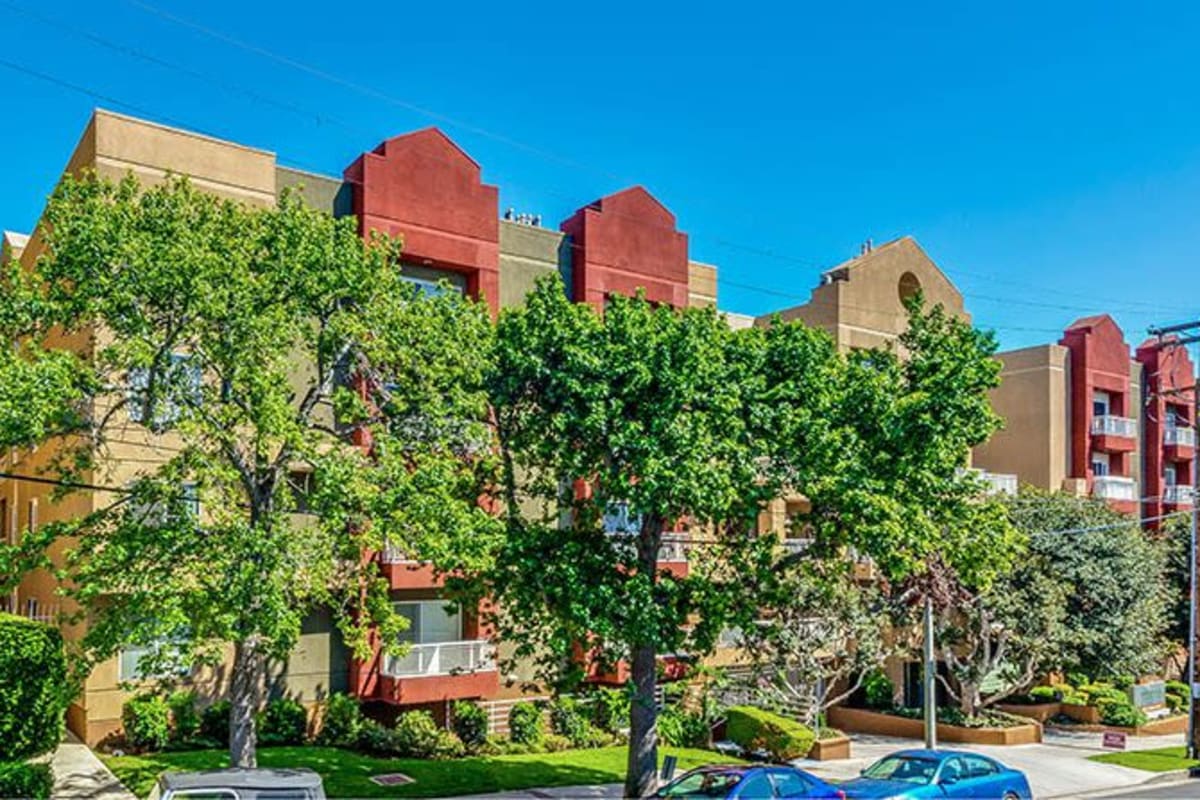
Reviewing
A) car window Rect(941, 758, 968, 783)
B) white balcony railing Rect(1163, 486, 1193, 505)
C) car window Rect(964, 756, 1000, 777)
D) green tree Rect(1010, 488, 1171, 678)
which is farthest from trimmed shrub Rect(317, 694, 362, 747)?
white balcony railing Rect(1163, 486, 1193, 505)

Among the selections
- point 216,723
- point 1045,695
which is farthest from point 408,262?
point 1045,695

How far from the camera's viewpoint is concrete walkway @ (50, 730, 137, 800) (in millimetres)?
18484

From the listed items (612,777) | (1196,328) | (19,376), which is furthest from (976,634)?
(19,376)

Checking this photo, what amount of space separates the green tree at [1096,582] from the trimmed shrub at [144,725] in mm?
25117

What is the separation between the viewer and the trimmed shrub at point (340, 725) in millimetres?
24188

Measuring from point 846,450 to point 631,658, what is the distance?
5.64m

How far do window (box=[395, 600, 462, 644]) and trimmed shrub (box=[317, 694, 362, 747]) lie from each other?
2.36m

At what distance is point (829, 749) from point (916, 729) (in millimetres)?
6237

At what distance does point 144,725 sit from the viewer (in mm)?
21781

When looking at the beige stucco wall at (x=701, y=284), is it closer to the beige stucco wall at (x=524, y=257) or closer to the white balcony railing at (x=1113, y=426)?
the beige stucco wall at (x=524, y=257)

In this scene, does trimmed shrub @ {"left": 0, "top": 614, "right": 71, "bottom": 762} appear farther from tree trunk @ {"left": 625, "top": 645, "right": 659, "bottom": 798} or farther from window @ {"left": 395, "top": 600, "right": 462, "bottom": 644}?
tree trunk @ {"left": 625, "top": 645, "right": 659, "bottom": 798}

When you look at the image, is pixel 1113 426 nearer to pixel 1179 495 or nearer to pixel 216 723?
pixel 1179 495

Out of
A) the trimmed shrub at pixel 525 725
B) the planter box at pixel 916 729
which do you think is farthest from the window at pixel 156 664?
the planter box at pixel 916 729

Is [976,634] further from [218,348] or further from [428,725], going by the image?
[218,348]
